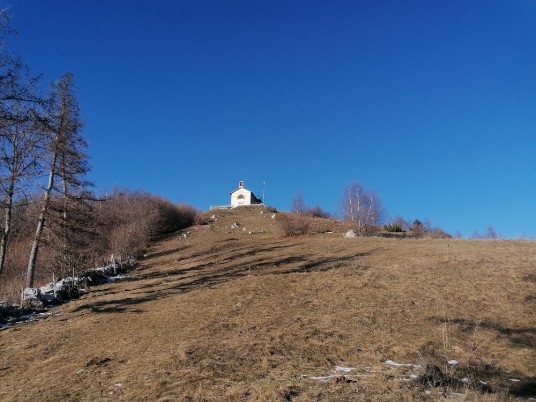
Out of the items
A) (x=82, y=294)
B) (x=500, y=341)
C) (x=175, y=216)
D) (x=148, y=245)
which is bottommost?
(x=500, y=341)

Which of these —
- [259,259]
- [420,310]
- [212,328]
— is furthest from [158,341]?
[259,259]

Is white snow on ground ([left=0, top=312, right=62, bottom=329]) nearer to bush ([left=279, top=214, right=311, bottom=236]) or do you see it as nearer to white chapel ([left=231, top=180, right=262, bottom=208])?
bush ([left=279, top=214, right=311, bottom=236])

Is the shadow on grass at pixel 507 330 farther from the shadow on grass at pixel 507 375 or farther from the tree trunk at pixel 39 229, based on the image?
the tree trunk at pixel 39 229

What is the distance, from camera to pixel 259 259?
23.2 meters

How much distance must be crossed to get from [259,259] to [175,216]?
32269 millimetres

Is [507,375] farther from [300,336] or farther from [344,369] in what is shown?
[300,336]

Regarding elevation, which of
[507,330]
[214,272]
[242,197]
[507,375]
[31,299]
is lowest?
[507,375]

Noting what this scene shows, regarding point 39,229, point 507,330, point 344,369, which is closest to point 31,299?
point 39,229

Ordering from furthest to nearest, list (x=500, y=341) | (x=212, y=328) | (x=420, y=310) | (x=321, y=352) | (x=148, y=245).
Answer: (x=148, y=245) < (x=420, y=310) < (x=212, y=328) < (x=500, y=341) < (x=321, y=352)

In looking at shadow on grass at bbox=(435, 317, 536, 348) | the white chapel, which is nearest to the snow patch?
shadow on grass at bbox=(435, 317, 536, 348)

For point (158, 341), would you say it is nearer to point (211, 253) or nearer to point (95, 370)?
point (95, 370)

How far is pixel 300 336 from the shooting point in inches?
384

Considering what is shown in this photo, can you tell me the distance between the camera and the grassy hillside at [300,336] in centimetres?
673

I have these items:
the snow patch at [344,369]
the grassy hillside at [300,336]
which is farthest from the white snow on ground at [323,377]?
the snow patch at [344,369]
